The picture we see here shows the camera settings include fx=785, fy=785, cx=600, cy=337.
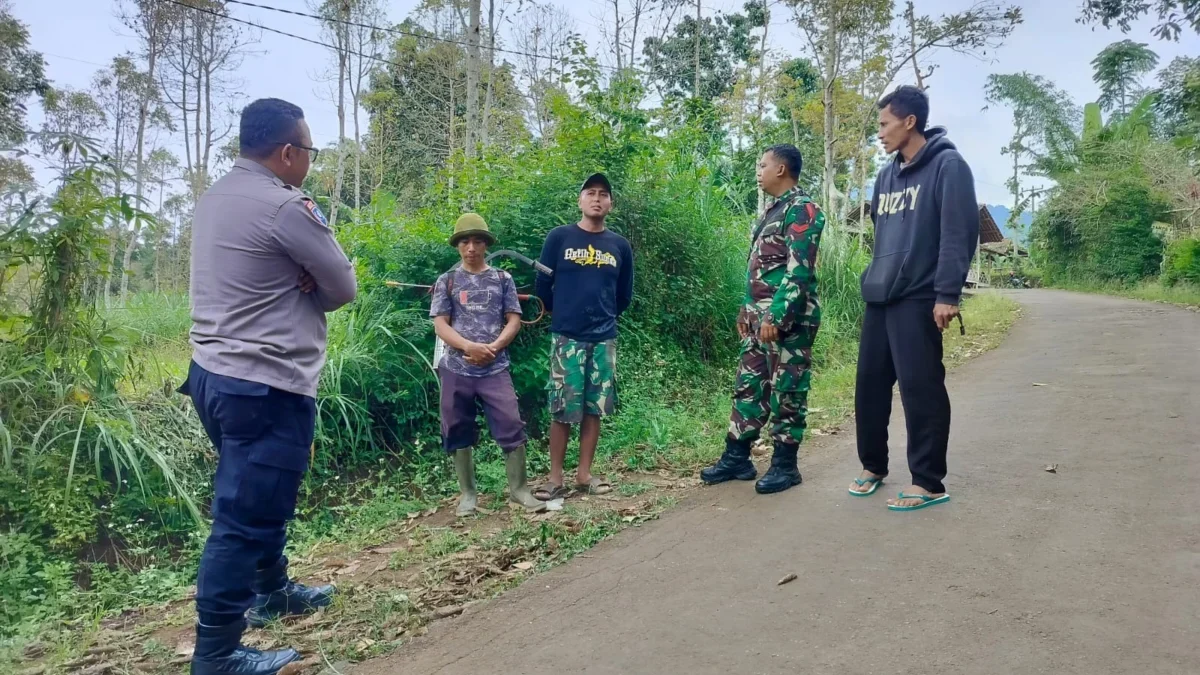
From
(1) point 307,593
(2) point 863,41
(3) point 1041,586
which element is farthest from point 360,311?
(2) point 863,41

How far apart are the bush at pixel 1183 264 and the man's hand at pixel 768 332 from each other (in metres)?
21.9

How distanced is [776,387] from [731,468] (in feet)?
2.05

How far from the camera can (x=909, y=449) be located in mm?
4074

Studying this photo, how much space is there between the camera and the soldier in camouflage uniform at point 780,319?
4.37m

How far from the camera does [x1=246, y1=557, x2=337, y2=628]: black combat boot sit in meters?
3.26

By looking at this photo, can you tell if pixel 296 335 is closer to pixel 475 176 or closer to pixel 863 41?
pixel 475 176

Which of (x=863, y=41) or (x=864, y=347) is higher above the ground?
(x=863, y=41)

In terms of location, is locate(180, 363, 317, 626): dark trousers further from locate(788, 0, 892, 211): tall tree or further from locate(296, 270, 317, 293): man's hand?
locate(788, 0, 892, 211): tall tree

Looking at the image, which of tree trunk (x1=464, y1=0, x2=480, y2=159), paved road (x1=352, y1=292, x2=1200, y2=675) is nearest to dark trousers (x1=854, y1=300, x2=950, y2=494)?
paved road (x1=352, y1=292, x2=1200, y2=675)

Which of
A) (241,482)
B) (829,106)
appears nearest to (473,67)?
(829,106)

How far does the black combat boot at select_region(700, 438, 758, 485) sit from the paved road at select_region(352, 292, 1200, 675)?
10cm

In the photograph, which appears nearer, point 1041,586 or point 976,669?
point 976,669

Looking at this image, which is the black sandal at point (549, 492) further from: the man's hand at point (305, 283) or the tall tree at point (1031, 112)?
the tall tree at point (1031, 112)

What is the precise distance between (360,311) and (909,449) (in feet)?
13.8
